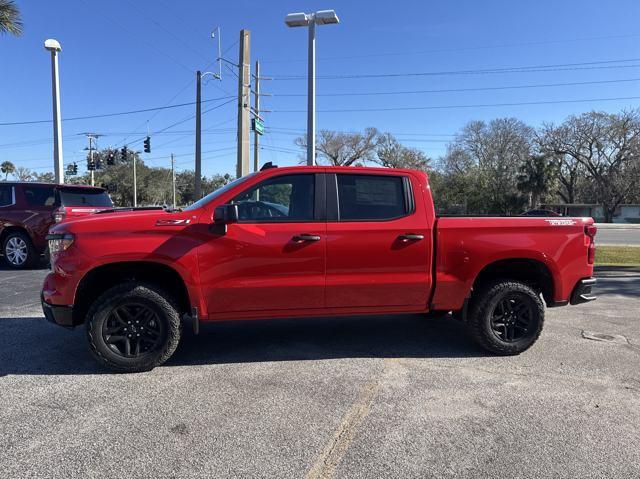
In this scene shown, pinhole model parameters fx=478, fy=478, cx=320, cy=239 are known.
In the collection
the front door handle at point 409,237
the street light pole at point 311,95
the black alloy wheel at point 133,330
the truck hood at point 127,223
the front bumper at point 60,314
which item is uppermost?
the street light pole at point 311,95

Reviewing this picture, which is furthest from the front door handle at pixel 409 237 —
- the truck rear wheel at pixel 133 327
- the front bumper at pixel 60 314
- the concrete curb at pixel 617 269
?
the concrete curb at pixel 617 269

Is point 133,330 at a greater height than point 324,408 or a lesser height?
greater

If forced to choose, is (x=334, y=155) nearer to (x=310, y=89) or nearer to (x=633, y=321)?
(x=310, y=89)

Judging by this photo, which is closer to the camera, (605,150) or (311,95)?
(311,95)

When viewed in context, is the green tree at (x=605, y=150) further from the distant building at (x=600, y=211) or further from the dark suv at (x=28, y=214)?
the dark suv at (x=28, y=214)

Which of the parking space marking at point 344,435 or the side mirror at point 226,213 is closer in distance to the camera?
the parking space marking at point 344,435

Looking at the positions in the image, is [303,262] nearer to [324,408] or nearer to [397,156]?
[324,408]

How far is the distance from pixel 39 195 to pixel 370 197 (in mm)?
8840

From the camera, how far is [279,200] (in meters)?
4.63

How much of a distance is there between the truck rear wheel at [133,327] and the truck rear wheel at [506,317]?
2989mm

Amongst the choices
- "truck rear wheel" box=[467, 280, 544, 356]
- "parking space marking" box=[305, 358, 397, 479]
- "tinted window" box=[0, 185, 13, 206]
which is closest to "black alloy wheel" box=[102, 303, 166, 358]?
"parking space marking" box=[305, 358, 397, 479]

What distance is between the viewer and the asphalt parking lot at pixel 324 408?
2.90 metres

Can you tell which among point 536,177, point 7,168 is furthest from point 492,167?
point 7,168

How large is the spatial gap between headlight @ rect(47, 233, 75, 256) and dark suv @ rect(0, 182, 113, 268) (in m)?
6.43
